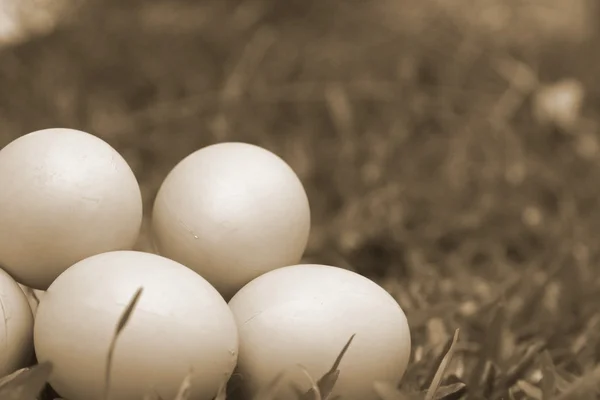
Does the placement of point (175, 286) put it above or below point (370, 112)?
above

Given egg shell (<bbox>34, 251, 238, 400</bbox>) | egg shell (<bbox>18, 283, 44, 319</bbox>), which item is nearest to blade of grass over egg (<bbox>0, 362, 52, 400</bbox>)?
egg shell (<bbox>34, 251, 238, 400</bbox>)

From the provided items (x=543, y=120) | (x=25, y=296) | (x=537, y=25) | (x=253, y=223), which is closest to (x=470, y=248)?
(x=543, y=120)

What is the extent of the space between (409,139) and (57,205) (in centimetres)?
88

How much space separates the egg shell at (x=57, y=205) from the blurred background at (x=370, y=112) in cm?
39

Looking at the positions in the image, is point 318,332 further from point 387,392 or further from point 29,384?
point 29,384

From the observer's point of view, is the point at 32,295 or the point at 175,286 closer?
the point at 175,286

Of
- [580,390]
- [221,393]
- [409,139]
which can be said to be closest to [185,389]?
[221,393]

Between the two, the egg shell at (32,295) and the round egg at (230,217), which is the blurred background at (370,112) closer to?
the round egg at (230,217)

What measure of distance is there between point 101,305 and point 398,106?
1000mm

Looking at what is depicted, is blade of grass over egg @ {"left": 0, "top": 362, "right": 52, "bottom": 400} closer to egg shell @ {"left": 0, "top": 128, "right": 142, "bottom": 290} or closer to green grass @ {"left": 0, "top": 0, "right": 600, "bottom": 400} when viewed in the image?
egg shell @ {"left": 0, "top": 128, "right": 142, "bottom": 290}

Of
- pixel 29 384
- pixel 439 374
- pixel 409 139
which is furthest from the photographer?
pixel 409 139

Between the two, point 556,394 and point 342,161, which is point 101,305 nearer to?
point 556,394

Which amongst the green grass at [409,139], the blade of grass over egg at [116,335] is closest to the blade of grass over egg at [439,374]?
the green grass at [409,139]

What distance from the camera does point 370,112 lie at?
5.01 ft
